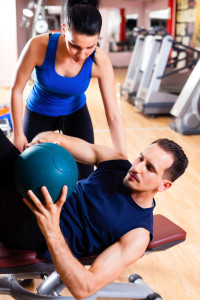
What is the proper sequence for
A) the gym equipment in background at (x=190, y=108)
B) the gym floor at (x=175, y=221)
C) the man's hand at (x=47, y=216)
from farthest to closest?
1. the gym equipment in background at (x=190, y=108)
2. the gym floor at (x=175, y=221)
3. the man's hand at (x=47, y=216)

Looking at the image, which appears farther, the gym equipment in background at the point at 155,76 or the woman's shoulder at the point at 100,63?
the gym equipment in background at the point at 155,76

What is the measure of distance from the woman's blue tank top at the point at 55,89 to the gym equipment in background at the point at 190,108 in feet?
7.37

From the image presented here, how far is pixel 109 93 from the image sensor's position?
1.66 m

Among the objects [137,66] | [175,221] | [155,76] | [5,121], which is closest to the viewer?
[175,221]

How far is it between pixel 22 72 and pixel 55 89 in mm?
152

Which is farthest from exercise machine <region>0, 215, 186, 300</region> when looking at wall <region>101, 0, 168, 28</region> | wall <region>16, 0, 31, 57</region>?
wall <region>101, 0, 168, 28</region>

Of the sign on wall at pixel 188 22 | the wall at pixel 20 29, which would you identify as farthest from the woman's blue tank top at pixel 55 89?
the sign on wall at pixel 188 22

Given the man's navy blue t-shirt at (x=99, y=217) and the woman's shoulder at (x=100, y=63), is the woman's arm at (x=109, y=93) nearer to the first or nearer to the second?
the woman's shoulder at (x=100, y=63)

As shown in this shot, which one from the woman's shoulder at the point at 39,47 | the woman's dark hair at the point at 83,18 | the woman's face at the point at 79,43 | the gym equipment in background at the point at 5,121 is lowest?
the gym equipment in background at the point at 5,121

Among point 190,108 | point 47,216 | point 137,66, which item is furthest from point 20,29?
point 47,216

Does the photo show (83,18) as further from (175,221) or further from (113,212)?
(175,221)

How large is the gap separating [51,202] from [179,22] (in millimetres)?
8333

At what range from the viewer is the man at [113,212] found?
3.40 feet

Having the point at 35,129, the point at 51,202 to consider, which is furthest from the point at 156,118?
the point at 51,202
